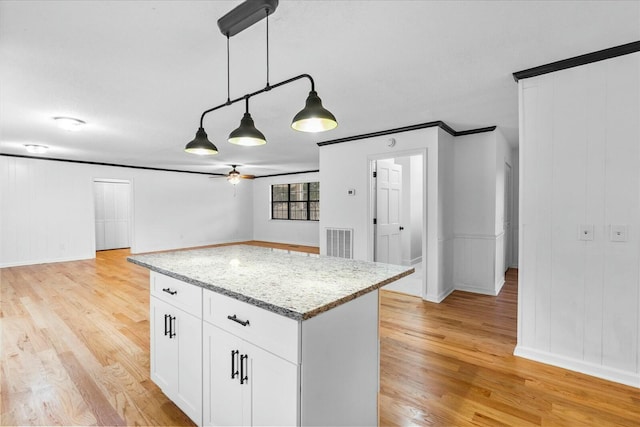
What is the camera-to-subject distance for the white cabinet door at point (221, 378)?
4.89 feet

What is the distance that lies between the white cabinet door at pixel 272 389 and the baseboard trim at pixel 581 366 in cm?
228

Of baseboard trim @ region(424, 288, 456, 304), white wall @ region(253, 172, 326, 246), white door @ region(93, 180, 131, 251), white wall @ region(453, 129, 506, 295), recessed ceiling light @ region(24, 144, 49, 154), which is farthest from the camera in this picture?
white wall @ region(253, 172, 326, 246)

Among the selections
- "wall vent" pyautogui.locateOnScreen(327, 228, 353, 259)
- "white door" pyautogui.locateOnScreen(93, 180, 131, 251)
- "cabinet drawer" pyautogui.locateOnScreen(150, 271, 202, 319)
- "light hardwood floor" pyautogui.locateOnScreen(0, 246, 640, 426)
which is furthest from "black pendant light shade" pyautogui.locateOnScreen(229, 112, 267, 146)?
"white door" pyautogui.locateOnScreen(93, 180, 131, 251)

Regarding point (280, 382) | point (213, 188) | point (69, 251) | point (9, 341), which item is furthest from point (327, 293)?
point (213, 188)

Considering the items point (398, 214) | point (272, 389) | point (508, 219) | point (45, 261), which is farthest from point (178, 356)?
point (45, 261)

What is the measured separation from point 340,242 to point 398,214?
5.24ft

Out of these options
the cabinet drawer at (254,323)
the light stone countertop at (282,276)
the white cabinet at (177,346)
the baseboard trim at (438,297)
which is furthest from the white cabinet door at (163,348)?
the baseboard trim at (438,297)

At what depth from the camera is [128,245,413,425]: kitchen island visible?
1262mm

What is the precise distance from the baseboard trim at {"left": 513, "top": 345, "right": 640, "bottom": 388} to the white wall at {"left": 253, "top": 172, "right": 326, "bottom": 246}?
6975mm

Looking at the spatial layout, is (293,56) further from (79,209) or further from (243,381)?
(79,209)

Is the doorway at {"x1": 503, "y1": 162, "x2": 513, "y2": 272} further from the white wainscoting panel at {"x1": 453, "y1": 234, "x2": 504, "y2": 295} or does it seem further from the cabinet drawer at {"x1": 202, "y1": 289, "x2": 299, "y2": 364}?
the cabinet drawer at {"x1": 202, "y1": 289, "x2": 299, "y2": 364}

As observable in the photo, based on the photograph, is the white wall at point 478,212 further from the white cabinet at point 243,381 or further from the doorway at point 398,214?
the white cabinet at point 243,381

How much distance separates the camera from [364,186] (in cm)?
462

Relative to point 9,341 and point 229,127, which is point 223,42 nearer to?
point 229,127
